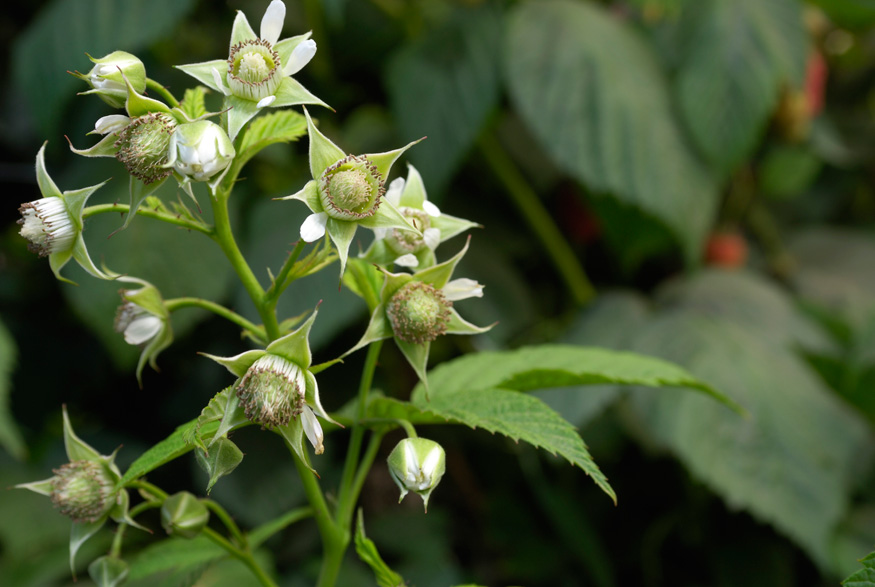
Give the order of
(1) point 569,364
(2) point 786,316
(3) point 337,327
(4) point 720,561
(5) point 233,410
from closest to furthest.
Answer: (5) point 233,410 < (1) point 569,364 < (3) point 337,327 < (4) point 720,561 < (2) point 786,316

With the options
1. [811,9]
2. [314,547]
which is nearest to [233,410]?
→ [314,547]

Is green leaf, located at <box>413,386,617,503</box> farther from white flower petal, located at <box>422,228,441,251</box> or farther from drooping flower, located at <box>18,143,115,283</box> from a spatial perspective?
Result: drooping flower, located at <box>18,143,115,283</box>

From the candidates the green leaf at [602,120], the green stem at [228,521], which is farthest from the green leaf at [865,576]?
the green leaf at [602,120]

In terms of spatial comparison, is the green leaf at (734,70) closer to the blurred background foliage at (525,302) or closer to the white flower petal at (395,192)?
the blurred background foliage at (525,302)

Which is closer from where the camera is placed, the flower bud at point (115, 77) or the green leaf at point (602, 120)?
the flower bud at point (115, 77)

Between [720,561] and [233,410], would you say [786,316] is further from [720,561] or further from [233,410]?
[233,410]

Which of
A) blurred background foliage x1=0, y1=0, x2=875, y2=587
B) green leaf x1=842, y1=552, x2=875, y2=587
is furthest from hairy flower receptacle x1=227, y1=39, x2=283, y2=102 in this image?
blurred background foliage x1=0, y1=0, x2=875, y2=587
